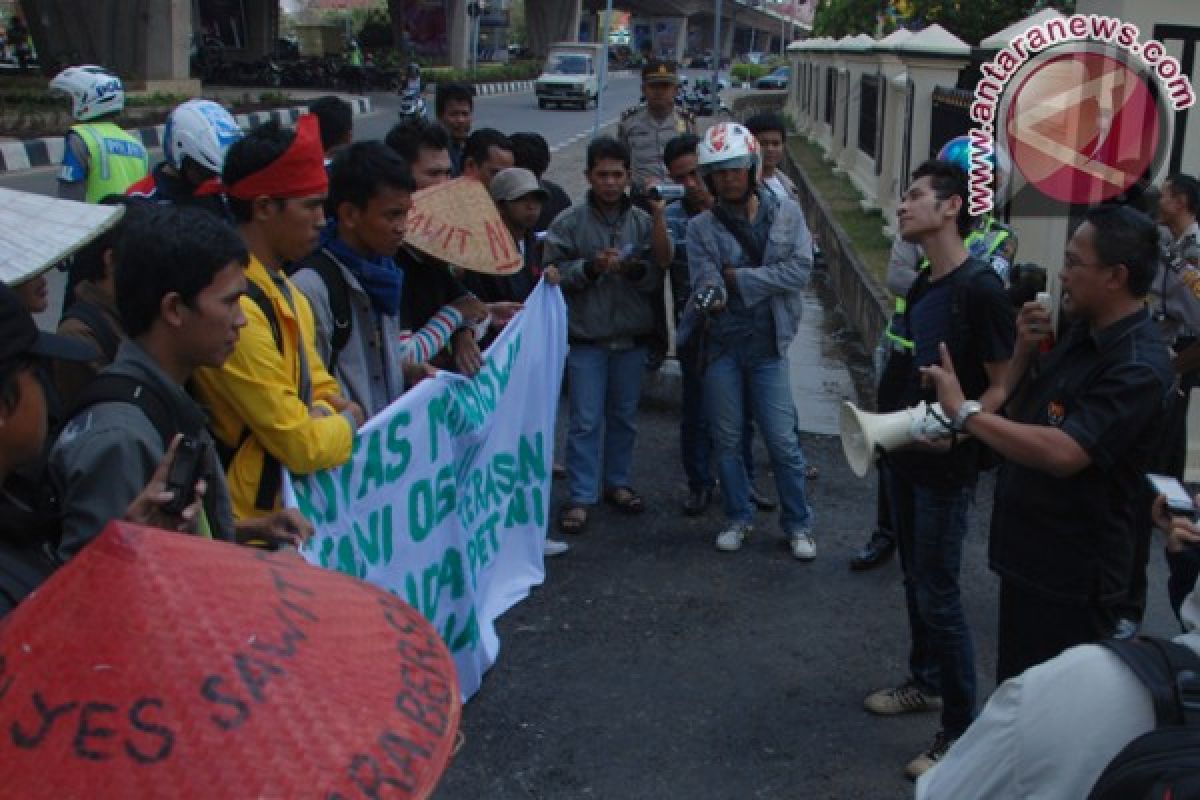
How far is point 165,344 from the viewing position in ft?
7.43

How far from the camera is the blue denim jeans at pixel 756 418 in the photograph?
536cm

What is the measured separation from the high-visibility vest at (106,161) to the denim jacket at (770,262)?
260cm

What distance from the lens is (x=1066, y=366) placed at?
2.99 meters

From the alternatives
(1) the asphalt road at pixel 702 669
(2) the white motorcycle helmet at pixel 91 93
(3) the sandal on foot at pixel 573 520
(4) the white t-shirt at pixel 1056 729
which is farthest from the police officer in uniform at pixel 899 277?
(2) the white motorcycle helmet at pixel 91 93

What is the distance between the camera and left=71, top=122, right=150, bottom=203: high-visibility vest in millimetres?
5527

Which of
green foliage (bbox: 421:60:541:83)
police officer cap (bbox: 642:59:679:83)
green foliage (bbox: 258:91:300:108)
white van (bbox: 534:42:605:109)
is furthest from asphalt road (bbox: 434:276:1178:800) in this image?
green foliage (bbox: 421:60:541:83)

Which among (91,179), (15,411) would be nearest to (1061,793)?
(15,411)

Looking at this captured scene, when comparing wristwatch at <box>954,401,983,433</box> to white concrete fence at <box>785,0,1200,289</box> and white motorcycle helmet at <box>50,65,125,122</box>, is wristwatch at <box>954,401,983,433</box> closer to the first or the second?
white concrete fence at <box>785,0,1200,289</box>

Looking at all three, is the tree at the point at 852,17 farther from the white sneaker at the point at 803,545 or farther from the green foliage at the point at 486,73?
the white sneaker at the point at 803,545

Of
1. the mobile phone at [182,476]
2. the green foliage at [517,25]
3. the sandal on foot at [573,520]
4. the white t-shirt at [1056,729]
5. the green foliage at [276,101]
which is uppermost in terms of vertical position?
the green foliage at [517,25]

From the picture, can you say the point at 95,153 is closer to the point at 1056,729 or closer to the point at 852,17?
the point at 1056,729

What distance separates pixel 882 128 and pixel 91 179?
10673mm

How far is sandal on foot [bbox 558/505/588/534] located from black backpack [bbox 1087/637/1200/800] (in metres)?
4.00

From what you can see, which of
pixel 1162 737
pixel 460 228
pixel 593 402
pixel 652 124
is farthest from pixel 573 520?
pixel 1162 737
